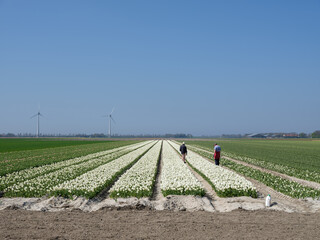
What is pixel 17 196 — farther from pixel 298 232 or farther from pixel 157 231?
pixel 298 232

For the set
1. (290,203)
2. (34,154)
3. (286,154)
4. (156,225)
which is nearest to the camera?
Answer: (156,225)

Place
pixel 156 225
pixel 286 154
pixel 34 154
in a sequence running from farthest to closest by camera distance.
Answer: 1. pixel 286 154
2. pixel 34 154
3. pixel 156 225

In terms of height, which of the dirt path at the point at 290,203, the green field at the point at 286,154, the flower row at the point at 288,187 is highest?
the flower row at the point at 288,187

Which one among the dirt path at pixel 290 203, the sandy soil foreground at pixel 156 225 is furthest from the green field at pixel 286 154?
the sandy soil foreground at pixel 156 225

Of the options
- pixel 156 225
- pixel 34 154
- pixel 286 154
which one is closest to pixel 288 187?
pixel 156 225

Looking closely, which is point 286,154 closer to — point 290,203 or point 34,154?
point 290,203

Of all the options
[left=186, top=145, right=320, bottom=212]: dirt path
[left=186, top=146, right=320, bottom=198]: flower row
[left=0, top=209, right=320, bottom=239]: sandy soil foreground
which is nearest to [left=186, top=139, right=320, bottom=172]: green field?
[left=186, top=146, right=320, bottom=198]: flower row

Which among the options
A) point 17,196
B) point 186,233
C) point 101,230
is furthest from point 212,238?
point 17,196

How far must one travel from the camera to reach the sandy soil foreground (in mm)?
8555

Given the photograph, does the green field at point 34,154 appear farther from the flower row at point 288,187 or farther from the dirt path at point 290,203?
the dirt path at point 290,203

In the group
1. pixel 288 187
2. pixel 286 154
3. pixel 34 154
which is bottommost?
pixel 286 154

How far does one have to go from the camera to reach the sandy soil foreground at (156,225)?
855 centimetres

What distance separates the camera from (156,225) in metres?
9.48

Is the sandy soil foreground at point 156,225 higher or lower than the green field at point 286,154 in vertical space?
higher
